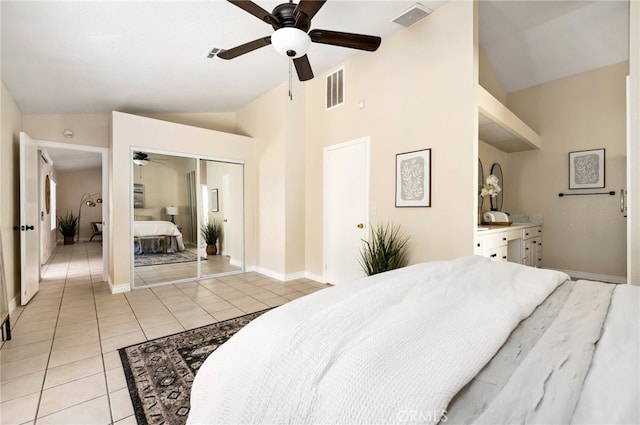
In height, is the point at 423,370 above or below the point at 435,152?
below

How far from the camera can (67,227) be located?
8.40 metres

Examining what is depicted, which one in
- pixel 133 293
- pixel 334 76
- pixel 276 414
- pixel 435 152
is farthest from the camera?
pixel 334 76

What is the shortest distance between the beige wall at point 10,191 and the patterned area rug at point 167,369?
1.87 m

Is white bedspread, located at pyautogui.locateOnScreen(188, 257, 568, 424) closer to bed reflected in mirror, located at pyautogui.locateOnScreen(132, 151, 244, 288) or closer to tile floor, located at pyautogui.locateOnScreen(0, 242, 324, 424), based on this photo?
tile floor, located at pyautogui.locateOnScreen(0, 242, 324, 424)

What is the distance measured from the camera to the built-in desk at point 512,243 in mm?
2935

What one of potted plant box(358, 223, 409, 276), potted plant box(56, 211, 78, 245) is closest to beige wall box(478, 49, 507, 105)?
potted plant box(358, 223, 409, 276)

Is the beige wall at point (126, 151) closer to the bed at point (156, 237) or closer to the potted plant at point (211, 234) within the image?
the bed at point (156, 237)

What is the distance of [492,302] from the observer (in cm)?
102

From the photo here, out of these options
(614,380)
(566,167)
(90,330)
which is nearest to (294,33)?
(614,380)

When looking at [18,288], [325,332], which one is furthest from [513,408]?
[18,288]

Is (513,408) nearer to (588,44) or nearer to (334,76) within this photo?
(334,76)

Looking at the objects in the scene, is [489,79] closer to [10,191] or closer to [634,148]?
[634,148]

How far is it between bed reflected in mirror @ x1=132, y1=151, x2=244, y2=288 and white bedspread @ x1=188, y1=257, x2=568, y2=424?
3895 millimetres

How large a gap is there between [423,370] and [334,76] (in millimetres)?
4180
